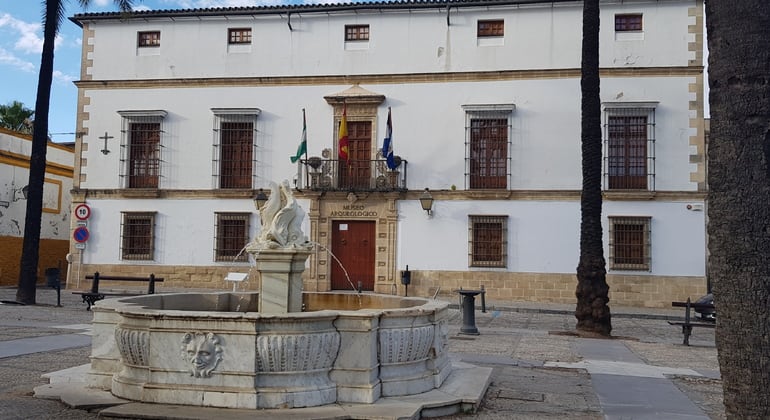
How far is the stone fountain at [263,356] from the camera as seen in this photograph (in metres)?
5.43

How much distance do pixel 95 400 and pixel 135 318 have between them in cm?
78

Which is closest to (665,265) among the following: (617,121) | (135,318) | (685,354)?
(617,121)

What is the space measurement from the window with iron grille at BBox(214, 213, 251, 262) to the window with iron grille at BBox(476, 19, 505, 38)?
30.1 ft

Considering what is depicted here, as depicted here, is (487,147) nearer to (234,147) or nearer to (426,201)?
(426,201)

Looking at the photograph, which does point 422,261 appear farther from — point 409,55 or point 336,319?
point 336,319

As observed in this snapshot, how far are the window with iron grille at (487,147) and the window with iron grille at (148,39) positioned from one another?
10.4 metres

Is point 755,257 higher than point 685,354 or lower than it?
higher

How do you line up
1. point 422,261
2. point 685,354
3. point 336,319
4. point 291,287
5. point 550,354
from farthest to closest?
point 422,261, point 685,354, point 550,354, point 291,287, point 336,319

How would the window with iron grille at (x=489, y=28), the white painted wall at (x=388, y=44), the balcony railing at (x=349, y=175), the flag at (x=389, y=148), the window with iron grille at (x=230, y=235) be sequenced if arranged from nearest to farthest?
the white painted wall at (x=388, y=44) < the flag at (x=389, y=148) < the window with iron grille at (x=489, y=28) < the balcony railing at (x=349, y=175) < the window with iron grille at (x=230, y=235)

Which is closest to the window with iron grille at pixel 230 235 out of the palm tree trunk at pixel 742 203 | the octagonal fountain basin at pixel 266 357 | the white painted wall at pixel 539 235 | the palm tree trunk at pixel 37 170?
the white painted wall at pixel 539 235

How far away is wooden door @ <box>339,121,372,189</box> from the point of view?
21141mm

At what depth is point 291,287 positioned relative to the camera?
705 centimetres

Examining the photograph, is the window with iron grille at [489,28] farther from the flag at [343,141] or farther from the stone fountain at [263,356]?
the stone fountain at [263,356]

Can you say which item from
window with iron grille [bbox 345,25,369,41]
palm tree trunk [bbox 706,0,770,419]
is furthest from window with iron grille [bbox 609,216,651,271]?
palm tree trunk [bbox 706,0,770,419]
